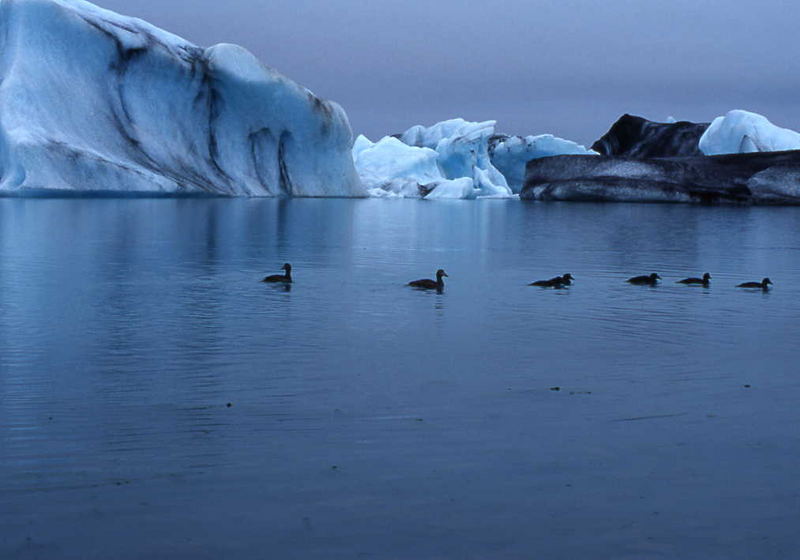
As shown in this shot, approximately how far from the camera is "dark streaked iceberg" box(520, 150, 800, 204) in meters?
59.7

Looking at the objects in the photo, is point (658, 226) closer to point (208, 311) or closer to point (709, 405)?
point (208, 311)

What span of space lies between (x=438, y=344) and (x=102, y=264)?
8771mm

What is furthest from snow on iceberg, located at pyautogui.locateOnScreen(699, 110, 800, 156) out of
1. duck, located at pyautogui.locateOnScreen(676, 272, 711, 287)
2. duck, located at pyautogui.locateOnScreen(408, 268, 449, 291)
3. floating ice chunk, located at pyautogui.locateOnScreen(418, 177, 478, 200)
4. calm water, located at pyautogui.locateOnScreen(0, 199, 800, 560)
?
duck, located at pyautogui.locateOnScreen(408, 268, 449, 291)

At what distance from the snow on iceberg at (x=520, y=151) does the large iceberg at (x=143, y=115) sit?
80.4 feet

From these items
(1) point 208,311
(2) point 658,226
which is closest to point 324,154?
(2) point 658,226

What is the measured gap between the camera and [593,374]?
7844mm

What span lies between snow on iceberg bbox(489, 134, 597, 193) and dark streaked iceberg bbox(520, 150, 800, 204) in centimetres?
1138

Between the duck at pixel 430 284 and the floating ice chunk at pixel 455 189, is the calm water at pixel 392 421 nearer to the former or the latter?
the duck at pixel 430 284

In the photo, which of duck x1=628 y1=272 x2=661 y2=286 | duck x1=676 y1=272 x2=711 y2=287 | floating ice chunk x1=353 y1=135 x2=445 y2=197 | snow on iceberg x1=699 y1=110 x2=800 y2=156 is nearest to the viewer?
duck x1=628 y1=272 x2=661 y2=286

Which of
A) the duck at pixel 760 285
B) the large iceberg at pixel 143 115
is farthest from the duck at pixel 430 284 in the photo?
the large iceberg at pixel 143 115

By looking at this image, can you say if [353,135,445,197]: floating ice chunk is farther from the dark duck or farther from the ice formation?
the dark duck

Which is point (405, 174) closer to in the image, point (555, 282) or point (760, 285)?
point (760, 285)

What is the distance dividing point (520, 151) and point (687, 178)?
23.9 metres

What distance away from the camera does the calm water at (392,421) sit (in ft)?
14.2
